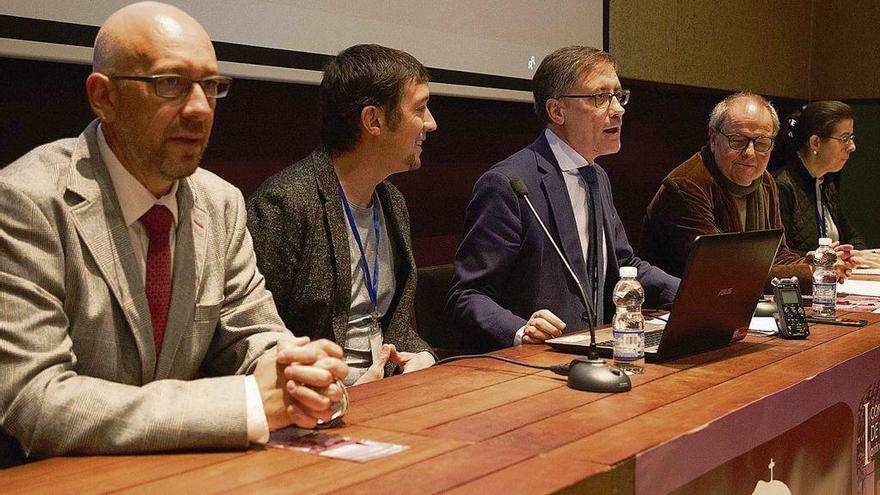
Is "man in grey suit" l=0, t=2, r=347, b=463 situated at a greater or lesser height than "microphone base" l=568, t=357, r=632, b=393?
greater

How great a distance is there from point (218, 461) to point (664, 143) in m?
4.23

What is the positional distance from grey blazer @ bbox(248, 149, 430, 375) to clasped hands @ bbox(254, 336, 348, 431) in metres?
0.92

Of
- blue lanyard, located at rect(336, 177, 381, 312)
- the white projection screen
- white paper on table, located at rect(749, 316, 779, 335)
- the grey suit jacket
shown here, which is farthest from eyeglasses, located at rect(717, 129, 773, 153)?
the grey suit jacket

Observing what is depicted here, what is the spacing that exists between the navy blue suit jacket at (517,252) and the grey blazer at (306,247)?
397 mm

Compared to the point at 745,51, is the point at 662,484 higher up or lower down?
lower down

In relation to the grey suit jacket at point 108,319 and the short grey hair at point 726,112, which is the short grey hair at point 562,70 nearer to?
the short grey hair at point 726,112

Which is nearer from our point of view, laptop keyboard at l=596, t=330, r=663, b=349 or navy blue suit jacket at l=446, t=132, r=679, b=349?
laptop keyboard at l=596, t=330, r=663, b=349

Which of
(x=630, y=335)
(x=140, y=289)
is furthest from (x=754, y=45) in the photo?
(x=140, y=289)

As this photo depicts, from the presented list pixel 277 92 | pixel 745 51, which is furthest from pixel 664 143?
pixel 277 92

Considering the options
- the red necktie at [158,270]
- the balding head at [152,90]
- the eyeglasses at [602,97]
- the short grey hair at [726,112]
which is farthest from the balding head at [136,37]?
the short grey hair at [726,112]

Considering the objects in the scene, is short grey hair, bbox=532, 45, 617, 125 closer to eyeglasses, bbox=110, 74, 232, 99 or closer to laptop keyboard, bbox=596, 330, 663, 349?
laptop keyboard, bbox=596, 330, 663, 349

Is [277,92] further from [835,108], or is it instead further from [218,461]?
[835,108]

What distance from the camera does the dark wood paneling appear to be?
8.24 feet

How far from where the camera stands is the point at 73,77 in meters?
2.57
